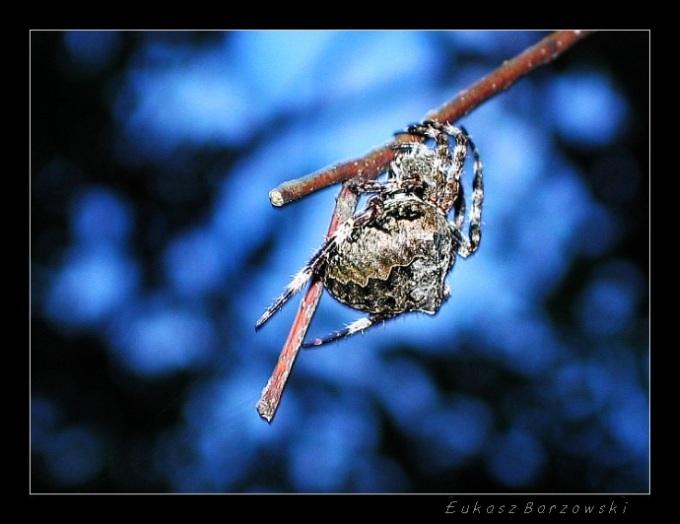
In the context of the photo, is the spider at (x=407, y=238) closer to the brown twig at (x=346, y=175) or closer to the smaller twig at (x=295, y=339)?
the brown twig at (x=346, y=175)

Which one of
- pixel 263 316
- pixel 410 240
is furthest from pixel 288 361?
pixel 410 240

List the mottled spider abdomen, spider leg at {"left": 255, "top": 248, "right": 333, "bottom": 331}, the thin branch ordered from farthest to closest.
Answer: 1. the mottled spider abdomen
2. spider leg at {"left": 255, "top": 248, "right": 333, "bottom": 331}
3. the thin branch

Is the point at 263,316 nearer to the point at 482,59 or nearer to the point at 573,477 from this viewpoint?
A: the point at 482,59

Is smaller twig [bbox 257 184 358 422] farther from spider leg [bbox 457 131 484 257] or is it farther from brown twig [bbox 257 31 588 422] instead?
spider leg [bbox 457 131 484 257]

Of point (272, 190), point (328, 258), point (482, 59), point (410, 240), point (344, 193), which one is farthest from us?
point (482, 59)

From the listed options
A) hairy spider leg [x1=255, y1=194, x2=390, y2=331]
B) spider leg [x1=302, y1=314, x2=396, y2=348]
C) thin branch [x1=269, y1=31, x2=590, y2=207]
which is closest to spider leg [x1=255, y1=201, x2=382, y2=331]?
hairy spider leg [x1=255, y1=194, x2=390, y2=331]

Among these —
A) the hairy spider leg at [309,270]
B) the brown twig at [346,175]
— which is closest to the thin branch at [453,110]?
the brown twig at [346,175]
